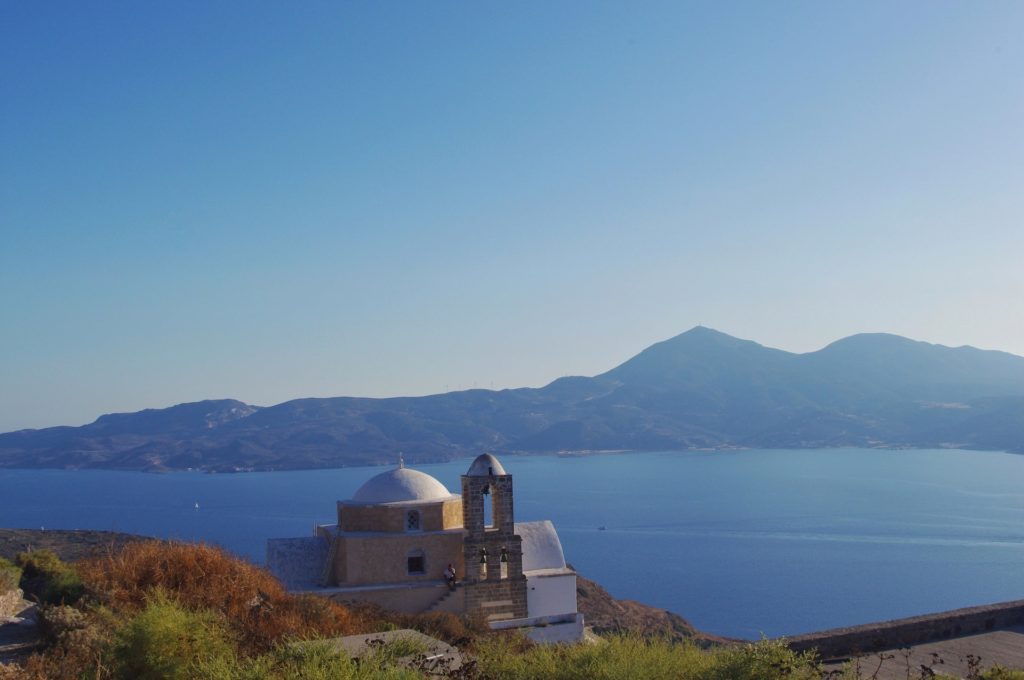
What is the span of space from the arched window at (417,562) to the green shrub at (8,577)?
6.16 metres

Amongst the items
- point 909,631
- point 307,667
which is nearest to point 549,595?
point 909,631

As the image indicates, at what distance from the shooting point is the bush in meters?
9.65

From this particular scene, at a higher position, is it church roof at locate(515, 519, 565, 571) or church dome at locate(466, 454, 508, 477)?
church dome at locate(466, 454, 508, 477)

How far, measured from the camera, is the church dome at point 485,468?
634 inches

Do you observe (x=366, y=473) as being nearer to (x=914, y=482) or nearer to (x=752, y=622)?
(x=914, y=482)

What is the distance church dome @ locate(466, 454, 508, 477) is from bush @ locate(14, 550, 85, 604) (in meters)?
6.86

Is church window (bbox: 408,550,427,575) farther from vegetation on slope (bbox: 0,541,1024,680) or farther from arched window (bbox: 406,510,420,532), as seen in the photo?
vegetation on slope (bbox: 0,541,1024,680)

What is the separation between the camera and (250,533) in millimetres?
67750

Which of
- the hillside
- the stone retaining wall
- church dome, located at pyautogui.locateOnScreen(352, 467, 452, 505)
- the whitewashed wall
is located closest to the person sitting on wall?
church dome, located at pyautogui.locateOnScreen(352, 467, 452, 505)

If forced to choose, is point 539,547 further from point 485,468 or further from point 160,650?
point 160,650

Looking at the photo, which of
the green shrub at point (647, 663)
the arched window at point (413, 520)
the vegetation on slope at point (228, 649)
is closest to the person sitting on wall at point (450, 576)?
the arched window at point (413, 520)

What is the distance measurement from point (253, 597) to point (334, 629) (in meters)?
1.22

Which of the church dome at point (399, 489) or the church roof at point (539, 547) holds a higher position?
the church dome at point (399, 489)

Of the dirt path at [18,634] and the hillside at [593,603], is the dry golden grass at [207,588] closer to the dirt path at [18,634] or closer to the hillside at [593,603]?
the dirt path at [18,634]
